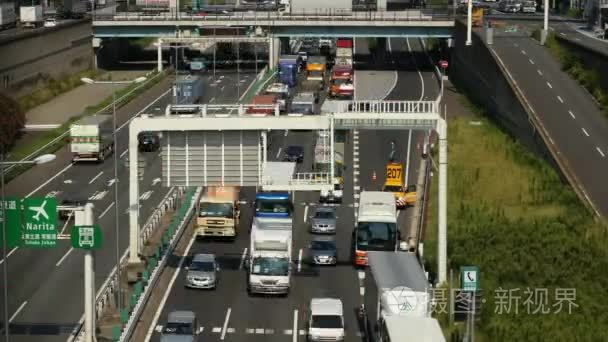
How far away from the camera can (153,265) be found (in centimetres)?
4394

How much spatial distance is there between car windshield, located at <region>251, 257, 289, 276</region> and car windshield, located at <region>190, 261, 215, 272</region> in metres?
2.02

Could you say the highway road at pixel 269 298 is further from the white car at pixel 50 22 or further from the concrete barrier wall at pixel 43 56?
the white car at pixel 50 22

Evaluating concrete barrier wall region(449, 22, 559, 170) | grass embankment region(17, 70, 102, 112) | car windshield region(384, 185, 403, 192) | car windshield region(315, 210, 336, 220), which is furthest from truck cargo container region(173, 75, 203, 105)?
car windshield region(315, 210, 336, 220)

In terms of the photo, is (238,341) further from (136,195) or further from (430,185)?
(430,185)

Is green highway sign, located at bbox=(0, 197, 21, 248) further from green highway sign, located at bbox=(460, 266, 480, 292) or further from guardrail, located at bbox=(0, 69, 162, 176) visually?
guardrail, located at bbox=(0, 69, 162, 176)

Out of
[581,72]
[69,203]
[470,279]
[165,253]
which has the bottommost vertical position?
[165,253]

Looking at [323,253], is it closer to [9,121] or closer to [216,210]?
[216,210]

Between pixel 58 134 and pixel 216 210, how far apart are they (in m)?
24.8

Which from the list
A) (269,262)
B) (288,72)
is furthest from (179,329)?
(288,72)

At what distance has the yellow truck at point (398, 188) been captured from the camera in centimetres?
5497

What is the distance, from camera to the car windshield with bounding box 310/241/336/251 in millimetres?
46406

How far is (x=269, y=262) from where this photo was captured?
1651 inches

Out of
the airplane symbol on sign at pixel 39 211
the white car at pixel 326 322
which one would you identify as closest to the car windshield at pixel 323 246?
the white car at pixel 326 322

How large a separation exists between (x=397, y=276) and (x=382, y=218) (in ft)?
37.8
